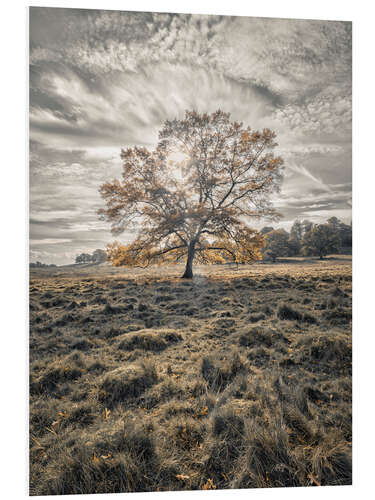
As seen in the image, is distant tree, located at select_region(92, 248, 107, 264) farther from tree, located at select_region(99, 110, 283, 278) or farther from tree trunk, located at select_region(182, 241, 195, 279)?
tree trunk, located at select_region(182, 241, 195, 279)

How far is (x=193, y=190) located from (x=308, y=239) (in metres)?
1.83

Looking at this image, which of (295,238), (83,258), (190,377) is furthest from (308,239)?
(83,258)

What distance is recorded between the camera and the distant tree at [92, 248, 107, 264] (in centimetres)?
327

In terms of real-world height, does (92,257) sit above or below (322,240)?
below

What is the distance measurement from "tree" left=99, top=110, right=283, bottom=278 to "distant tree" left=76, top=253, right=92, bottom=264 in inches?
11.3

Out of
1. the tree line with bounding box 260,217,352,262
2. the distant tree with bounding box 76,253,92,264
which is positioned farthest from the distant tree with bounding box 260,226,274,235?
the distant tree with bounding box 76,253,92,264

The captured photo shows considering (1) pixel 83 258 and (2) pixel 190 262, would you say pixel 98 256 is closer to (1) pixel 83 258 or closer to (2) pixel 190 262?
(1) pixel 83 258

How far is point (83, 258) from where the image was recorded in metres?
3.25

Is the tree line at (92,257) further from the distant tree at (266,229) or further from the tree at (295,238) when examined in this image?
the tree at (295,238)

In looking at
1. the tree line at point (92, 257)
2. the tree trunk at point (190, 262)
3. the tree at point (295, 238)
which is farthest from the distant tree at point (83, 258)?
the tree at point (295, 238)

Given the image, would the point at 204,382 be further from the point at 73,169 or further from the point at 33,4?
the point at 33,4
